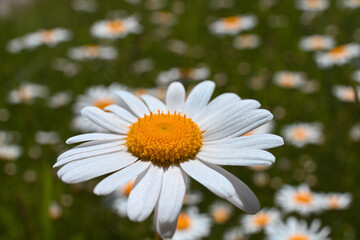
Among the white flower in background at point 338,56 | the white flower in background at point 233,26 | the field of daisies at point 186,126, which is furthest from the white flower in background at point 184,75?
the white flower in background at point 338,56

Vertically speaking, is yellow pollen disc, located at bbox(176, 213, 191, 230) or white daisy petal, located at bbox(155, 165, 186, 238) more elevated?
white daisy petal, located at bbox(155, 165, 186, 238)

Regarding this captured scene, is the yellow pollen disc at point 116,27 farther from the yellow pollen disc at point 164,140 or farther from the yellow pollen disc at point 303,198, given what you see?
the yellow pollen disc at point 164,140

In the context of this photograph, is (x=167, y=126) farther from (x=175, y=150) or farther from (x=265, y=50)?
(x=265, y=50)

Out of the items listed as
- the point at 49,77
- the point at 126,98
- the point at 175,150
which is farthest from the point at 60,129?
the point at 175,150

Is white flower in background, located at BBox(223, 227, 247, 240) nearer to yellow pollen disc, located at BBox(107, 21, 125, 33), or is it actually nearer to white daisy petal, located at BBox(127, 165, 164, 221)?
white daisy petal, located at BBox(127, 165, 164, 221)

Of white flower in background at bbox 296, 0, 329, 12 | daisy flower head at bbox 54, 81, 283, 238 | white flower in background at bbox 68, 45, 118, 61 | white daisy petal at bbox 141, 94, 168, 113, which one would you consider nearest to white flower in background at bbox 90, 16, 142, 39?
white flower in background at bbox 68, 45, 118, 61

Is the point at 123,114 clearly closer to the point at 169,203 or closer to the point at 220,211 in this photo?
the point at 169,203

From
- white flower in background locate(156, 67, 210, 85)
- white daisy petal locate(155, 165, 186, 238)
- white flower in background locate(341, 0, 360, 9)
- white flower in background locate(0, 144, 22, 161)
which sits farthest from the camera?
white flower in background locate(341, 0, 360, 9)
